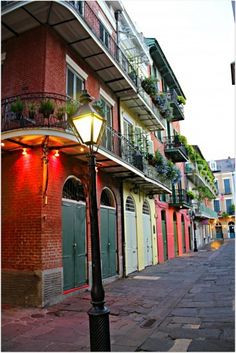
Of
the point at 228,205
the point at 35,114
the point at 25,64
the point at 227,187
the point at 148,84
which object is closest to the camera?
the point at 35,114

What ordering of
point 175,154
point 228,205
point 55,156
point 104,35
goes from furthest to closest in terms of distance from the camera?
1. point 228,205
2. point 175,154
3. point 104,35
4. point 55,156

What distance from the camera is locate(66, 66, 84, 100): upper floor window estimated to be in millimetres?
9522

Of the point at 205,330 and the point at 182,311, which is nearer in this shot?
the point at 205,330

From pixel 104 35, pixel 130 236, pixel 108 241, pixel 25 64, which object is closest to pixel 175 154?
pixel 130 236

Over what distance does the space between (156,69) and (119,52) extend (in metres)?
8.86

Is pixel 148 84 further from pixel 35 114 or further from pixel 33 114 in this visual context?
pixel 33 114

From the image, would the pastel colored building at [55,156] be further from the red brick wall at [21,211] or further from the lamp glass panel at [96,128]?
the lamp glass panel at [96,128]

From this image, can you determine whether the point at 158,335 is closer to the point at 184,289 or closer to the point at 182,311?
the point at 182,311

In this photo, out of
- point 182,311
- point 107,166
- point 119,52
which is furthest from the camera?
point 119,52

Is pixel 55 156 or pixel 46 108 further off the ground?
pixel 46 108

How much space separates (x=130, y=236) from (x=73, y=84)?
21.3ft

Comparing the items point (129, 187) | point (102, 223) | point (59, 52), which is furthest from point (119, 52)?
point (102, 223)

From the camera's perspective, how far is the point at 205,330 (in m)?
5.48

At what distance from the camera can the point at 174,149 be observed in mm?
20688
